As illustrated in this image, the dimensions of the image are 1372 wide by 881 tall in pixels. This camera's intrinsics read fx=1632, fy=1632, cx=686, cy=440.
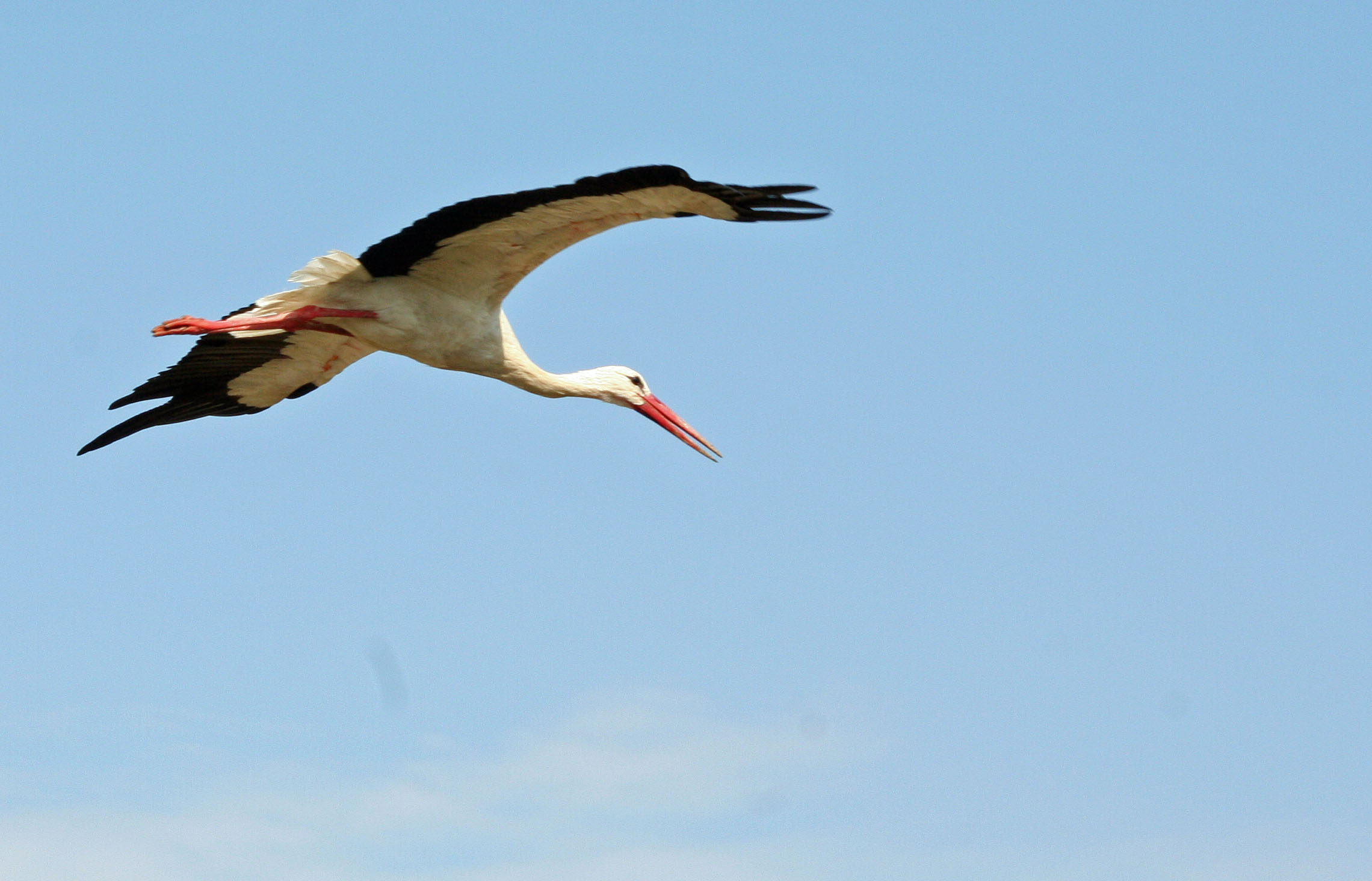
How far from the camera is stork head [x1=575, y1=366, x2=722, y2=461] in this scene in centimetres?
1241

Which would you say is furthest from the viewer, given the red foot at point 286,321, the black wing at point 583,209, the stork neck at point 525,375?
the stork neck at point 525,375

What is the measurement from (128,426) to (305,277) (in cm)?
233

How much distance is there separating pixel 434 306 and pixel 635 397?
7.95ft

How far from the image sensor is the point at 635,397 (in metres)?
12.7

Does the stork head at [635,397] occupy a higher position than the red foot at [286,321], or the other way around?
the stork head at [635,397]

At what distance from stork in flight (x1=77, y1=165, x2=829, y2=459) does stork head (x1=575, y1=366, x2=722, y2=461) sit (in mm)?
15

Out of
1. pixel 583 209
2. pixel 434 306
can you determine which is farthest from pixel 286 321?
pixel 583 209

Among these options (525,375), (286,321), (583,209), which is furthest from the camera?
(525,375)

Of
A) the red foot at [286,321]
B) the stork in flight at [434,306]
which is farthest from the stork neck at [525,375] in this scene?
the red foot at [286,321]

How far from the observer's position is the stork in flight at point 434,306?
30.7ft

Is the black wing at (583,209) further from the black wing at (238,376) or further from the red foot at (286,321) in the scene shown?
the black wing at (238,376)

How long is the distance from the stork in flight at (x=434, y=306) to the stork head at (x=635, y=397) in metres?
0.01

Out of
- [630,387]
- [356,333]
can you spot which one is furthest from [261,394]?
[630,387]

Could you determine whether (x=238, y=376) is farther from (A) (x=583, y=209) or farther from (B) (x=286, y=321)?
(A) (x=583, y=209)
